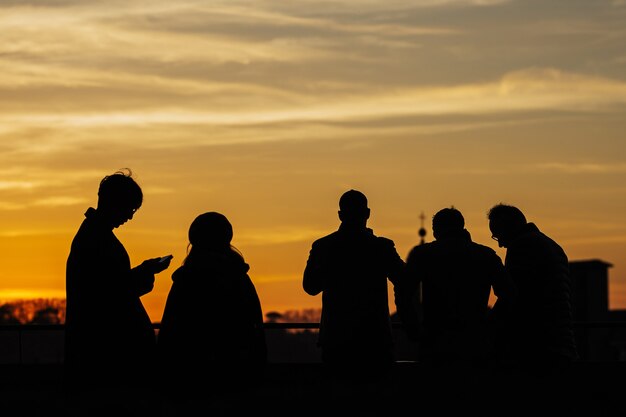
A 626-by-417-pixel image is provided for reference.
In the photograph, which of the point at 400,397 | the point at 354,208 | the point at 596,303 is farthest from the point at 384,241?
the point at 596,303

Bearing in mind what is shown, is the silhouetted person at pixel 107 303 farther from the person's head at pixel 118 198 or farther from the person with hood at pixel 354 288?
the person with hood at pixel 354 288

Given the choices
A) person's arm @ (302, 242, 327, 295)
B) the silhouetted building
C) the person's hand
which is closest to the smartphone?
the person's hand

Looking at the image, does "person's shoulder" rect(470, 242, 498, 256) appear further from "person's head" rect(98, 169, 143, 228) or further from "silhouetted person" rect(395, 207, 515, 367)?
"person's head" rect(98, 169, 143, 228)

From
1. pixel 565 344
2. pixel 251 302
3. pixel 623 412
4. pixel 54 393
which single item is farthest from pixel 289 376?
pixel 565 344

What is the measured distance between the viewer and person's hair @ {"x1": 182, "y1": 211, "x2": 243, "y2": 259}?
8656mm

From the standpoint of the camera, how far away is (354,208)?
10.2m

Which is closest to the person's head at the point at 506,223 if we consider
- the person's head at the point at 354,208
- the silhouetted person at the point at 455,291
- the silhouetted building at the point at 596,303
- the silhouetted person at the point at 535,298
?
the silhouetted person at the point at 535,298

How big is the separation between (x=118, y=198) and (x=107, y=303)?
0.61 metres

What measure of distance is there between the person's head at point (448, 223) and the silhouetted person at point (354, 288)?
0.55 meters

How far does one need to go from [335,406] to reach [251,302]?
0.98 m

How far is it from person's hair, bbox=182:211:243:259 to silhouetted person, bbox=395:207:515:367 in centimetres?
212

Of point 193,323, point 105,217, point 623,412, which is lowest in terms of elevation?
point 623,412

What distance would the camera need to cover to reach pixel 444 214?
417 inches

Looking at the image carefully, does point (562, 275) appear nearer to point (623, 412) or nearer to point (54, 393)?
point (623, 412)
